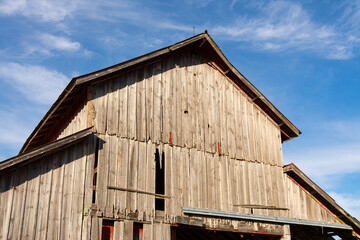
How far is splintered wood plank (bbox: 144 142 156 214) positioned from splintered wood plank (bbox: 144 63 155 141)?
46 cm

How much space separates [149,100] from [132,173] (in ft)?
9.90

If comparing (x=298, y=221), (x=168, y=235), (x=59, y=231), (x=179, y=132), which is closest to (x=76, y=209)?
(x=59, y=231)

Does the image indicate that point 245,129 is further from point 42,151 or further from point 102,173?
point 42,151

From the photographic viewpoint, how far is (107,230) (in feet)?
47.0

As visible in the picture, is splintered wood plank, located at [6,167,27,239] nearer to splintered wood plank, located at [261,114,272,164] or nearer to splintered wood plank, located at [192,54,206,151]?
splintered wood plank, located at [192,54,206,151]

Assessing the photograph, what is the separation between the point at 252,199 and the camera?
58.5ft

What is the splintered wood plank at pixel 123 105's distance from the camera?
1577 centimetres

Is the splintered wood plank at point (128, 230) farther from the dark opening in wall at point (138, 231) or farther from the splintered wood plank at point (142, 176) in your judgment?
the splintered wood plank at point (142, 176)

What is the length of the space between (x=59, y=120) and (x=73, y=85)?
10.8 feet

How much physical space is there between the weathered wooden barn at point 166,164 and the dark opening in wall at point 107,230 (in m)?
0.03

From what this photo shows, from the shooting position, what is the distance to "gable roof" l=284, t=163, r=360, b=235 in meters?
18.5

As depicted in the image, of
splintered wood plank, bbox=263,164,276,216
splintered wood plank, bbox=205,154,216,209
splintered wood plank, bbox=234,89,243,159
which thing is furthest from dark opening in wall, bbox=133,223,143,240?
splintered wood plank, bbox=263,164,276,216

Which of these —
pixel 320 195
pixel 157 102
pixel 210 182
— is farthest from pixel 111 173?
pixel 320 195

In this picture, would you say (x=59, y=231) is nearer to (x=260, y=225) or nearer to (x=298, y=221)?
(x=260, y=225)
